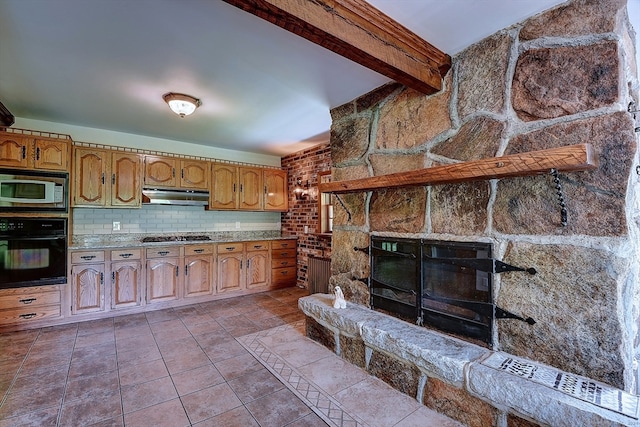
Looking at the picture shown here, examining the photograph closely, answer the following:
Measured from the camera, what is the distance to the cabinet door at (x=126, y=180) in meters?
3.87

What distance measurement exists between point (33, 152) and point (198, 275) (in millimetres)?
2291

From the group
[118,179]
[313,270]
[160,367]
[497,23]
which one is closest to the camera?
[497,23]

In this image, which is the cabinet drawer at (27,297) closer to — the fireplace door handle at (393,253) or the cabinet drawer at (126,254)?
the cabinet drawer at (126,254)

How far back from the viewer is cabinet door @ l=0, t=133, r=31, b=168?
3.14 meters

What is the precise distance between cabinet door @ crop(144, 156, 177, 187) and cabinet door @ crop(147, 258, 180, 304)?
1072 millimetres

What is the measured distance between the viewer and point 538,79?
1.68m

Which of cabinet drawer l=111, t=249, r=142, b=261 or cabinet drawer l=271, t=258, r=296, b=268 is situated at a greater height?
cabinet drawer l=111, t=249, r=142, b=261

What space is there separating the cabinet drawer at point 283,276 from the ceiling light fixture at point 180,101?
112 inches

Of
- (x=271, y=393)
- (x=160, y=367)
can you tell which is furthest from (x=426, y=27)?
(x=160, y=367)

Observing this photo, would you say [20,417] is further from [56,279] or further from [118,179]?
[118,179]

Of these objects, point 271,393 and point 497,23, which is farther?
point 271,393

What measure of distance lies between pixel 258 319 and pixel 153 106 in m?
2.60

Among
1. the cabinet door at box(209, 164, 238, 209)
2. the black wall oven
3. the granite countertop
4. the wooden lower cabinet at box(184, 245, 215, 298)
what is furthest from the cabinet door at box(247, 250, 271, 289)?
the black wall oven

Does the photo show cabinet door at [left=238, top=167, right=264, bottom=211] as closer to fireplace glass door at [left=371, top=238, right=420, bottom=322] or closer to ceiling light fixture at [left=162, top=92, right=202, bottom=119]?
ceiling light fixture at [left=162, top=92, right=202, bottom=119]
